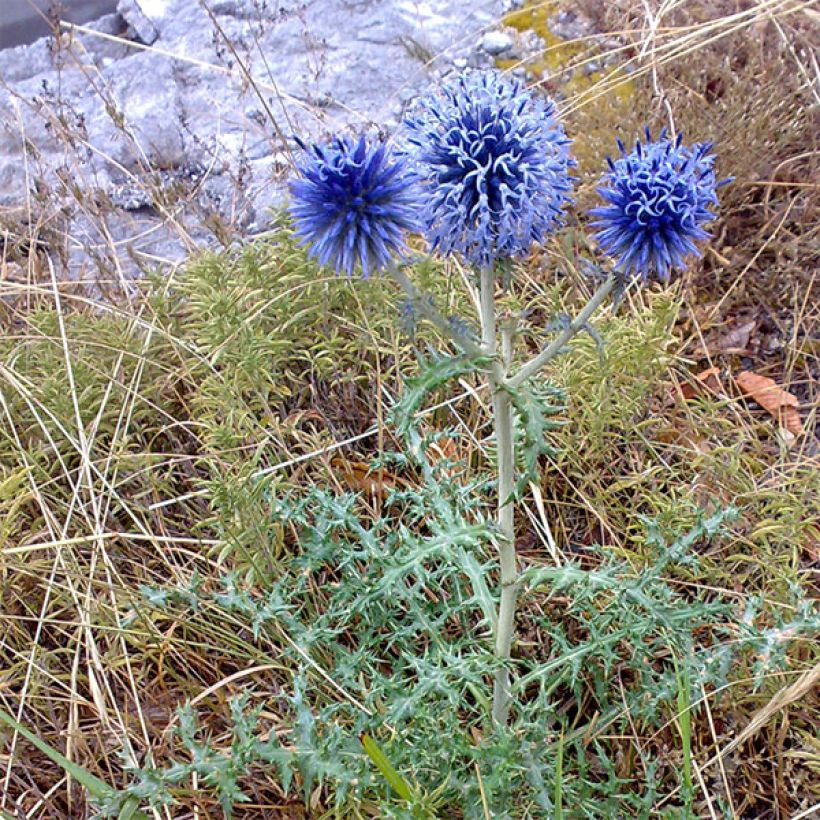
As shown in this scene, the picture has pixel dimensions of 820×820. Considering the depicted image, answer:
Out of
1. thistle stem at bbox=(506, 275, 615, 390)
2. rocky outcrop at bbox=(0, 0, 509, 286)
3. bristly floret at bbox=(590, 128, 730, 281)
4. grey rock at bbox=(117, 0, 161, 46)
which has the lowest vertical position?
thistle stem at bbox=(506, 275, 615, 390)

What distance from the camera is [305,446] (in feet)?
9.45

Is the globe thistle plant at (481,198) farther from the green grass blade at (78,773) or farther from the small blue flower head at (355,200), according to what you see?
the green grass blade at (78,773)

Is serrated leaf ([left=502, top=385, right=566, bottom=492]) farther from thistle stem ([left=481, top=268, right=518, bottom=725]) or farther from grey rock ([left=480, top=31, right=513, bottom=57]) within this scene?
grey rock ([left=480, top=31, right=513, bottom=57])

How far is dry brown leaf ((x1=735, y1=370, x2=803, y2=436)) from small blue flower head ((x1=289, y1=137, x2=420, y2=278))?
1774 mm

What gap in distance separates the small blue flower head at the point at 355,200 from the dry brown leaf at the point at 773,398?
1774 millimetres

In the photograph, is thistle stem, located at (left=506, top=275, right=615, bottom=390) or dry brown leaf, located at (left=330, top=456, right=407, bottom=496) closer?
thistle stem, located at (left=506, top=275, right=615, bottom=390)

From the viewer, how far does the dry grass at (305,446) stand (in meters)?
2.35

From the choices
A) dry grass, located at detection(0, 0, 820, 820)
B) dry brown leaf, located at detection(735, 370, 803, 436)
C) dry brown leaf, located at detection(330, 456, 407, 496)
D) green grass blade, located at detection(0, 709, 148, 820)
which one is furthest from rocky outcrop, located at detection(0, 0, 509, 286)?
green grass blade, located at detection(0, 709, 148, 820)

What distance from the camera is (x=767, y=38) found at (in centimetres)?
402

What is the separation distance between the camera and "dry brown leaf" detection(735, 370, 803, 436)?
303cm

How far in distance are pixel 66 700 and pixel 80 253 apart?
2190 mm

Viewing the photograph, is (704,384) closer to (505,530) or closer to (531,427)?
(505,530)

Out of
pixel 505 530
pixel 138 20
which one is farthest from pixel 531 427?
pixel 138 20

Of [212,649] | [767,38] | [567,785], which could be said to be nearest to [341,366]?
[212,649]
